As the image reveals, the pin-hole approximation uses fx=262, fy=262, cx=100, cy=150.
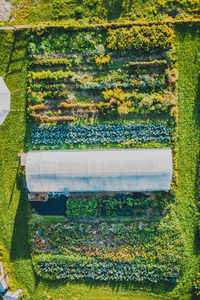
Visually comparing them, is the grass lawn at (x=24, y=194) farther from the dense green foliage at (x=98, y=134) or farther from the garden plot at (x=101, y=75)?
the dense green foliage at (x=98, y=134)

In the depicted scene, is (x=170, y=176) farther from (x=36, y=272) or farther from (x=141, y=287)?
(x=36, y=272)

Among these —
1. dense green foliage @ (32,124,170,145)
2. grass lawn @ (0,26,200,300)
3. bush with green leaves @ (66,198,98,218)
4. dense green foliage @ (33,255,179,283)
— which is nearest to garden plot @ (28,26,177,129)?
dense green foliage @ (32,124,170,145)

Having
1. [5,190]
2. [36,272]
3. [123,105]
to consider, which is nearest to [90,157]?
[123,105]

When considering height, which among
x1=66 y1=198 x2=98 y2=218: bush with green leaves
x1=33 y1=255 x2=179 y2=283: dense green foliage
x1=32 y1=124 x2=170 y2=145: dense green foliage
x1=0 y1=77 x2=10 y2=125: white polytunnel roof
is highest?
x1=0 y1=77 x2=10 y2=125: white polytunnel roof

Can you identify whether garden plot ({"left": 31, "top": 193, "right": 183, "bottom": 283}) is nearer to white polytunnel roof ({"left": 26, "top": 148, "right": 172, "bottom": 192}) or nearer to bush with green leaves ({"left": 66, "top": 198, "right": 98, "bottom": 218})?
bush with green leaves ({"left": 66, "top": 198, "right": 98, "bottom": 218})

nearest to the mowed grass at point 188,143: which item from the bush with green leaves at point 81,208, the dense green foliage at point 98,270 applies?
the dense green foliage at point 98,270

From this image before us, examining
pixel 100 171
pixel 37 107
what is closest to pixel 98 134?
pixel 100 171
